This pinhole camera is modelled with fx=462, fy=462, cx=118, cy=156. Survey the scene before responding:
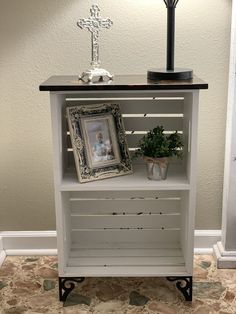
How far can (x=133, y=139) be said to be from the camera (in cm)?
205

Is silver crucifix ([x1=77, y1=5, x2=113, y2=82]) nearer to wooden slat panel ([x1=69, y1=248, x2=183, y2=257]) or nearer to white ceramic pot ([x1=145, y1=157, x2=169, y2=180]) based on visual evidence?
white ceramic pot ([x1=145, y1=157, x2=169, y2=180])

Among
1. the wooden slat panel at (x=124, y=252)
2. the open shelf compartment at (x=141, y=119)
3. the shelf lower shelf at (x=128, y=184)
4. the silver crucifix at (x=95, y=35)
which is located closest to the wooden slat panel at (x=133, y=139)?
the open shelf compartment at (x=141, y=119)

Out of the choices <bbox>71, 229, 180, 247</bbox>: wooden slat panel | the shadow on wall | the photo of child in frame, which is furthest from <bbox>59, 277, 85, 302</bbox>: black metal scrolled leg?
the shadow on wall

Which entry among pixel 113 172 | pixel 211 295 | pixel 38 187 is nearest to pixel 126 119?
pixel 113 172

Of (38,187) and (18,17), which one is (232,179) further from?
(18,17)

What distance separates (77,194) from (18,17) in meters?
0.83

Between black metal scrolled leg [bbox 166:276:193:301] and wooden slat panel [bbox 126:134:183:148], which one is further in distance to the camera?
wooden slat panel [bbox 126:134:183:148]

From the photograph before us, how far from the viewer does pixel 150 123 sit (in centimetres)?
203

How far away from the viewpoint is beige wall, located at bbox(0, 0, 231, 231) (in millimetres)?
2021

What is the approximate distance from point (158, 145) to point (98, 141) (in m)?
0.24

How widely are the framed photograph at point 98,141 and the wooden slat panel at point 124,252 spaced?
→ 0.38 metres

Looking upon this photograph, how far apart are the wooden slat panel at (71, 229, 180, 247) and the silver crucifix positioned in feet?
2.45

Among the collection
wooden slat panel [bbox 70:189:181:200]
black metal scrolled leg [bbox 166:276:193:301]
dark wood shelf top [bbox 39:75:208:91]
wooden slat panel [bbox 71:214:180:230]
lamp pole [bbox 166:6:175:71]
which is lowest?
black metal scrolled leg [bbox 166:276:193:301]

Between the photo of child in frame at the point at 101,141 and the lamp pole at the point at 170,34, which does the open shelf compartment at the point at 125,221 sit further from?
the lamp pole at the point at 170,34
